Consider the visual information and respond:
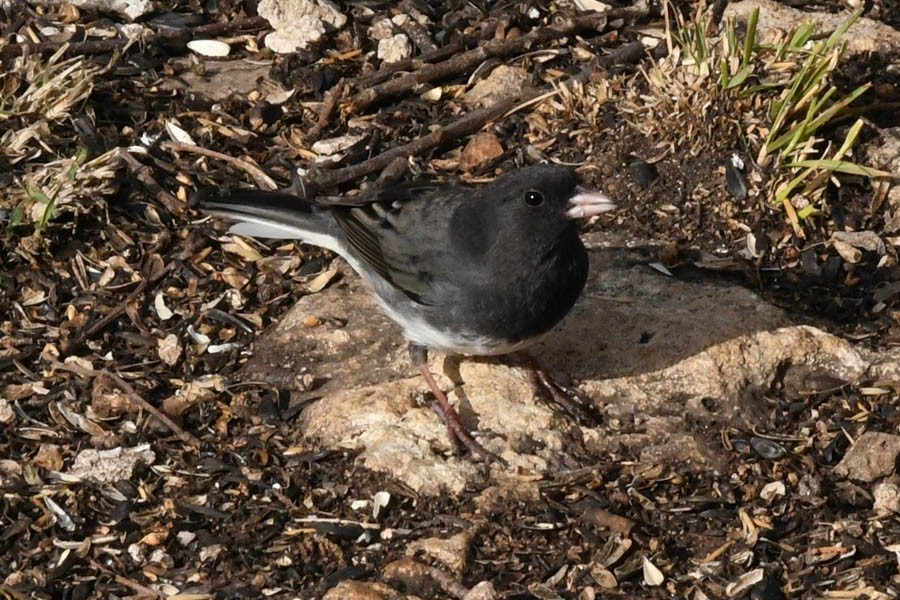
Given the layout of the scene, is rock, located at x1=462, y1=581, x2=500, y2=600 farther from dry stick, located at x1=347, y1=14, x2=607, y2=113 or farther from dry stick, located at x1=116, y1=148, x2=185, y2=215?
dry stick, located at x1=347, y1=14, x2=607, y2=113

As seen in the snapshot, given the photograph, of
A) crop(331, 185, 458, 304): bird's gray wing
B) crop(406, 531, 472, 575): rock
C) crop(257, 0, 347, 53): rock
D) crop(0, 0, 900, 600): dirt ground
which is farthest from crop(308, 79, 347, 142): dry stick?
crop(406, 531, 472, 575): rock

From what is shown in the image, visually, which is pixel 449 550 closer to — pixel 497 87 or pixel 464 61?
pixel 497 87

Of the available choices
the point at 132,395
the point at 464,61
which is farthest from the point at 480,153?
the point at 132,395

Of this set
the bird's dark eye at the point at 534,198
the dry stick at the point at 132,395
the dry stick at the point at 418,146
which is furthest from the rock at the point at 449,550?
the dry stick at the point at 418,146

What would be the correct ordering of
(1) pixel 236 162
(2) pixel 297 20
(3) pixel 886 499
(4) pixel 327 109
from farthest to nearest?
(2) pixel 297 20
(4) pixel 327 109
(1) pixel 236 162
(3) pixel 886 499

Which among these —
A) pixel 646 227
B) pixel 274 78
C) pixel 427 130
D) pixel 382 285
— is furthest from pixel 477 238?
pixel 274 78

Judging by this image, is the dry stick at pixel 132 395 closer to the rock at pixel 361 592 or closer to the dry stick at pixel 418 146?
the rock at pixel 361 592
